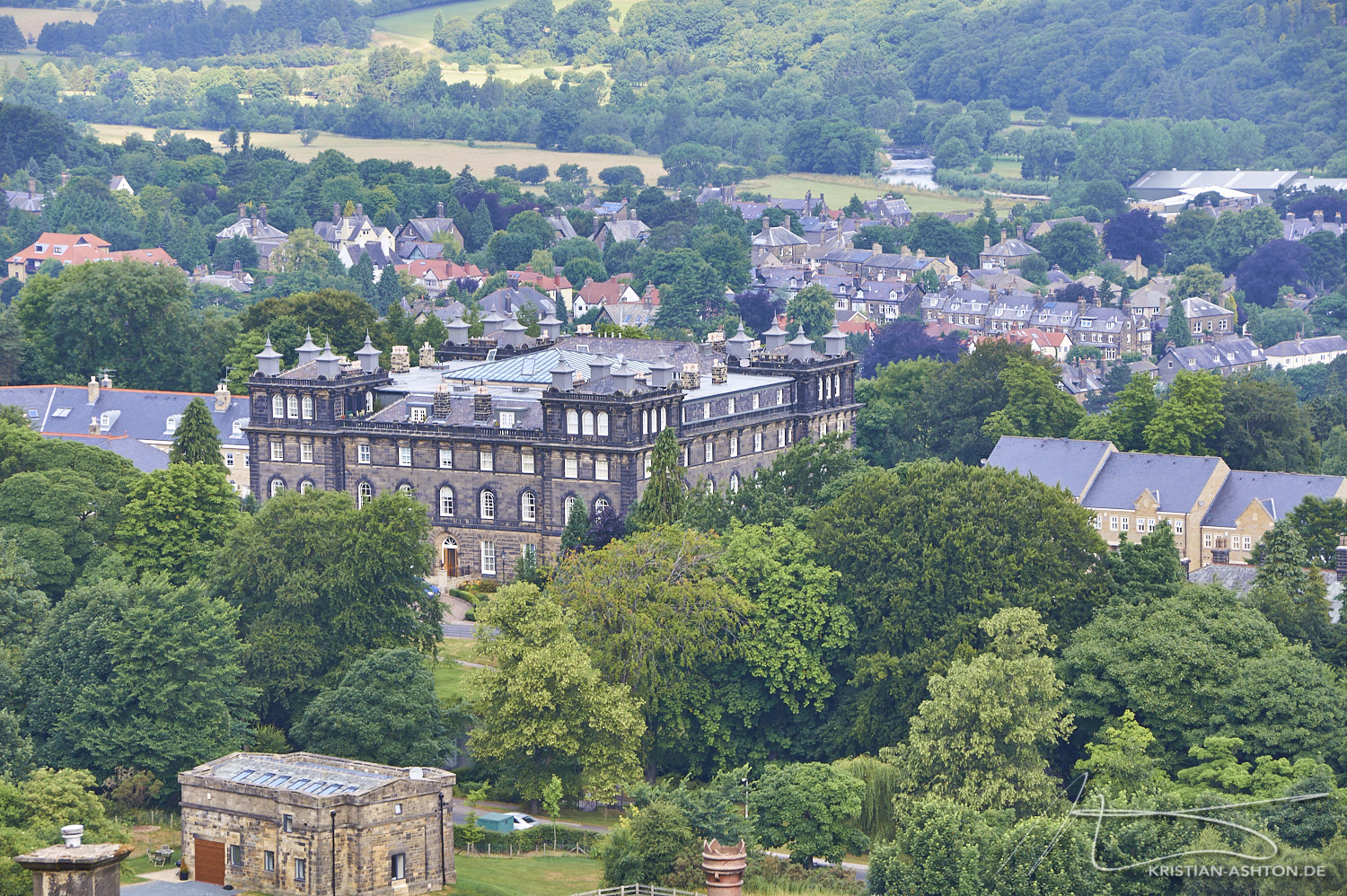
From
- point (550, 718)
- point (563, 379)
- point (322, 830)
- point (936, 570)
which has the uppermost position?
point (563, 379)

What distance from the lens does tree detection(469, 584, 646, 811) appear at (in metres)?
91.5

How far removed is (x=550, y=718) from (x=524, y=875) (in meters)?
9.84

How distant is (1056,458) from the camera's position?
130 m

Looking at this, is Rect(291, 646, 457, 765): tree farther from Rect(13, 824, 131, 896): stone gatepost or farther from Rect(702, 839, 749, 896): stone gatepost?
Rect(13, 824, 131, 896): stone gatepost

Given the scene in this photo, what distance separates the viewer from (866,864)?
84812 millimetres

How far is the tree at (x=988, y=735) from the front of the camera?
8594 centimetres

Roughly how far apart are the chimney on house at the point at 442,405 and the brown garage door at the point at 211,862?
43.7 m

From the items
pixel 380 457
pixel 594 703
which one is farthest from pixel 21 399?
pixel 594 703

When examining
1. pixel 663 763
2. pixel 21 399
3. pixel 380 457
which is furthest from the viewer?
pixel 21 399

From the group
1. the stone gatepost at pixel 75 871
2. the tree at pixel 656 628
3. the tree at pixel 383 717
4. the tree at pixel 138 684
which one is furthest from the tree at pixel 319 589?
the stone gatepost at pixel 75 871

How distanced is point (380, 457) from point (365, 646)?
2667 centimetres

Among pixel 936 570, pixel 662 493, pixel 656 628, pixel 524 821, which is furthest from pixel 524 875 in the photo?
pixel 662 493

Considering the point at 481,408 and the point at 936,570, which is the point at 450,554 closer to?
the point at 481,408

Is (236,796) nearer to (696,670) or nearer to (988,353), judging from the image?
(696,670)
